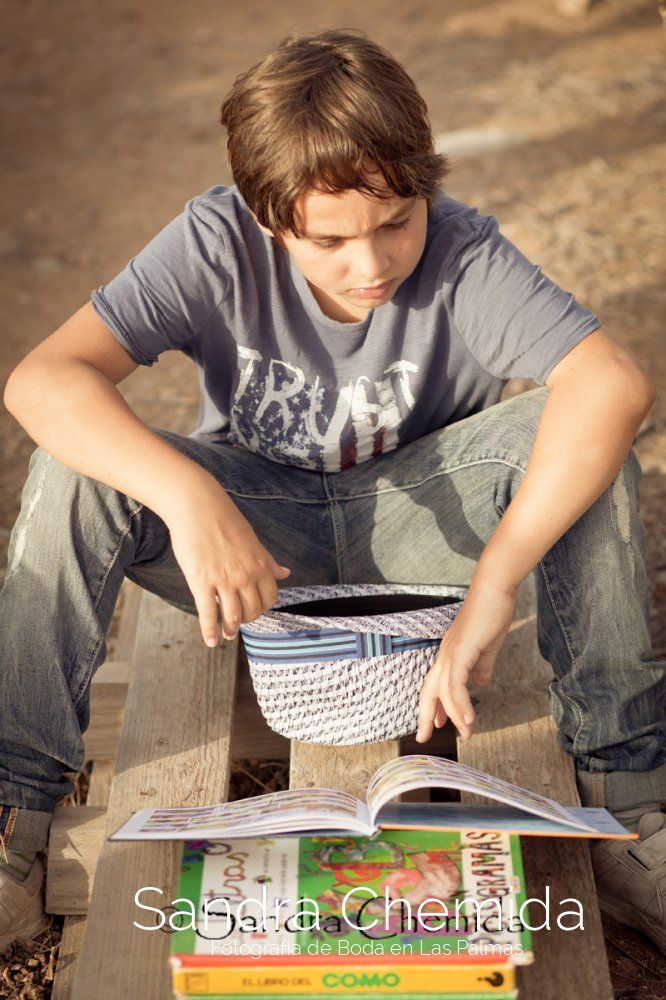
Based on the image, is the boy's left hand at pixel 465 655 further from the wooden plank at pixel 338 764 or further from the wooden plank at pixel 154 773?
the wooden plank at pixel 154 773

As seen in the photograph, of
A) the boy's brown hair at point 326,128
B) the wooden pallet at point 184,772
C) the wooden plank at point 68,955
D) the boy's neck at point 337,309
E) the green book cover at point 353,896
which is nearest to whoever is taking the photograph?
the green book cover at point 353,896

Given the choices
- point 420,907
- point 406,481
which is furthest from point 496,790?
point 406,481

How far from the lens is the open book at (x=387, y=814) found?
4.25ft

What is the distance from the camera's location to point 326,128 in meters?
1.47

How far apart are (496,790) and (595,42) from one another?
4995 mm

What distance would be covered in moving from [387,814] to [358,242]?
790 mm

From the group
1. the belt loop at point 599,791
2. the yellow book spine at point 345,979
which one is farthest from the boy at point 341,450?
the yellow book spine at point 345,979

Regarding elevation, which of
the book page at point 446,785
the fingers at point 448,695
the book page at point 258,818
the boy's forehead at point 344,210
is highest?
the boy's forehead at point 344,210

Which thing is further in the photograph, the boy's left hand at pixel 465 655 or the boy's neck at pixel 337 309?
the boy's neck at pixel 337 309

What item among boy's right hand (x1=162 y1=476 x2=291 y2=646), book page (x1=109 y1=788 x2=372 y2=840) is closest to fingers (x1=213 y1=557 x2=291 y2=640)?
boy's right hand (x1=162 y1=476 x2=291 y2=646)

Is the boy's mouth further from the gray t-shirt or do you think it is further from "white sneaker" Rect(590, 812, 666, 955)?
"white sneaker" Rect(590, 812, 666, 955)

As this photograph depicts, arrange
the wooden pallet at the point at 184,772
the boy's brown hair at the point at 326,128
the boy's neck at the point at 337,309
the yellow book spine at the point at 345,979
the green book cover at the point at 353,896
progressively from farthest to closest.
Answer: the boy's neck at the point at 337,309 < the boy's brown hair at the point at 326,128 < the wooden pallet at the point at 184,772 < the green book cover at the point at 353,896 < the yellow book spine at the point at 345,979

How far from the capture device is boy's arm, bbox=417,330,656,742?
4.84 ft

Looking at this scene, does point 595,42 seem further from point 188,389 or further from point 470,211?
point 470,211
